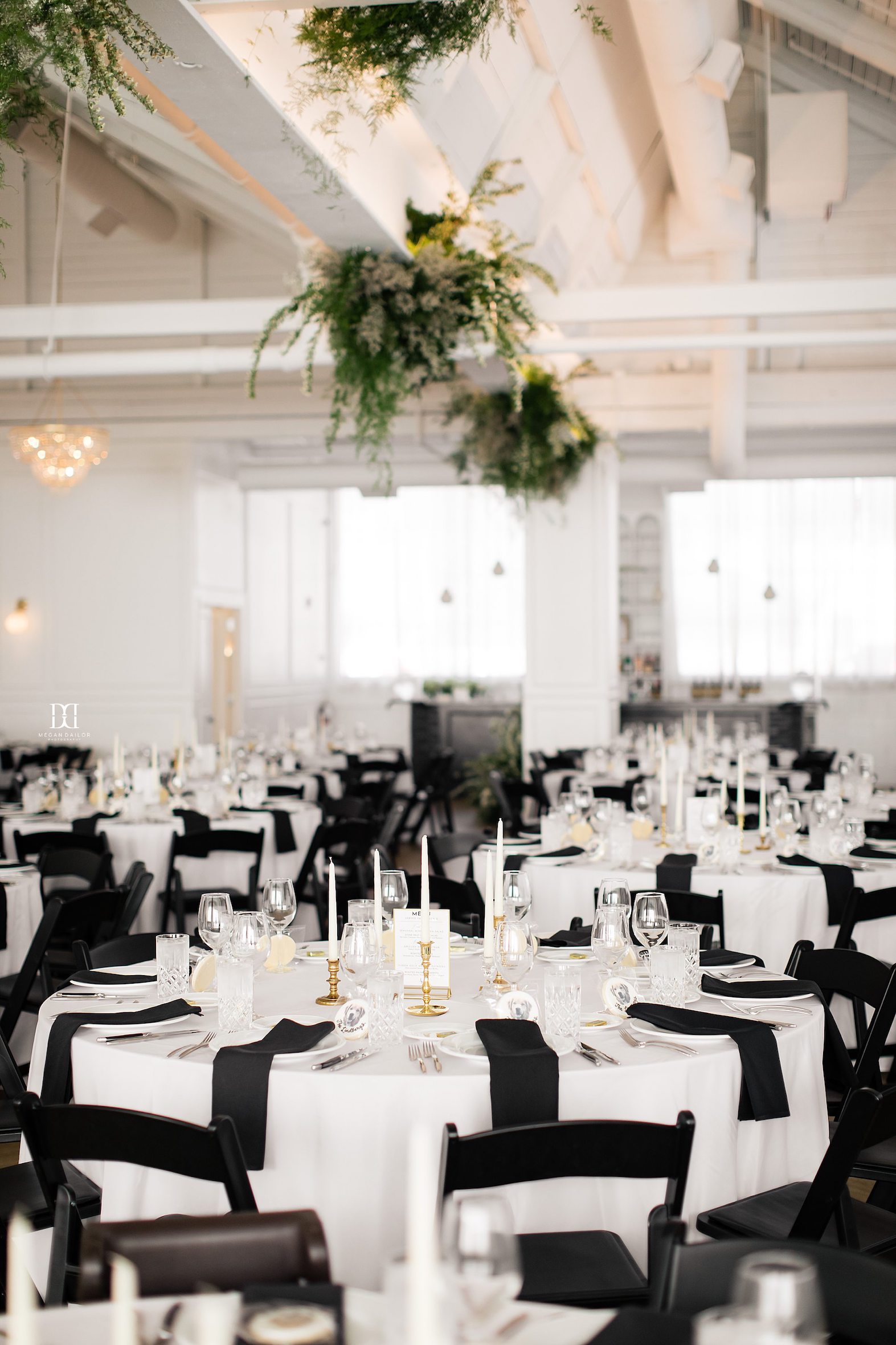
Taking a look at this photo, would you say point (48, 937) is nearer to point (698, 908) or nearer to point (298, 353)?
point (698, 908)

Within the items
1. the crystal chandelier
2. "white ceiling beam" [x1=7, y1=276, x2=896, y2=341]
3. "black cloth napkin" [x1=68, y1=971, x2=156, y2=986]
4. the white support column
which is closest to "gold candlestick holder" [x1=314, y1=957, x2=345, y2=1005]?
"black cloth napkin" [x1=68, y1=971, x2=156, y2=986]

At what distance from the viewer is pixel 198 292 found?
12148 mm

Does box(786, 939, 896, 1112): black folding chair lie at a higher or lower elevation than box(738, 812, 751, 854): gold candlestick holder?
lower

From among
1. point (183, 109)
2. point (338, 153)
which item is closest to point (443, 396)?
point (338, 153)

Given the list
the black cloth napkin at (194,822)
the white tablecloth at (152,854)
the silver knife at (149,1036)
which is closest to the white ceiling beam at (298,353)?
the black cloth napkin at (194,822)

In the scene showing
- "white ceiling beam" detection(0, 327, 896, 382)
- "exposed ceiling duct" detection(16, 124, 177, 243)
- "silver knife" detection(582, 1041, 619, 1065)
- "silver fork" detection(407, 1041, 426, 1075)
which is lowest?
"silver fork" detection(407, 1041, 426, 1075)

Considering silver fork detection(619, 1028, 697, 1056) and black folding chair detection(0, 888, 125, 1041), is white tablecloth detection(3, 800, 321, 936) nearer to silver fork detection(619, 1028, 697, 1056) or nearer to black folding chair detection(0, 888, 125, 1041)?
black folding chair detection(0, 888, 125, 1041)

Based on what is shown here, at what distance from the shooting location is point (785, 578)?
16312mm

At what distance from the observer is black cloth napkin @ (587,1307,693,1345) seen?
1.53 meters

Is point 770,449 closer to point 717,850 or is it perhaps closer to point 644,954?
point 717,850

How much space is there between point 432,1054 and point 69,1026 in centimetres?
84

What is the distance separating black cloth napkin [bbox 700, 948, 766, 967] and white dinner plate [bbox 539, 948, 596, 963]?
0.30 meters

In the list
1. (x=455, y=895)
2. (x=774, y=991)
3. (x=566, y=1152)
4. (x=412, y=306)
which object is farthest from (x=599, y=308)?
(x=566, y=1152)

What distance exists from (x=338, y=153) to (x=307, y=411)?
21.2 ft
